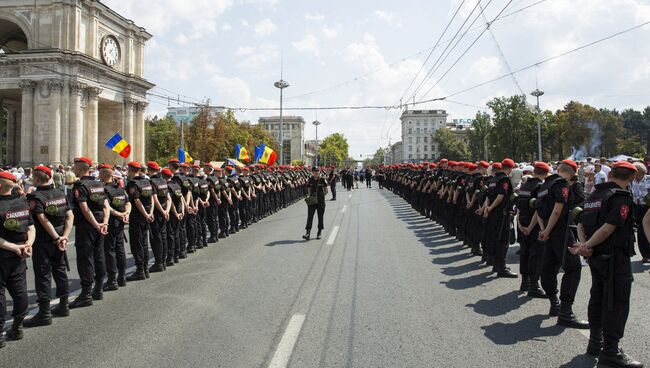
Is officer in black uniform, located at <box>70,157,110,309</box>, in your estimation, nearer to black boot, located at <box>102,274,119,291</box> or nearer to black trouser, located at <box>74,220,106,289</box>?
black trouser, located at <box>74,220,106,289</box>

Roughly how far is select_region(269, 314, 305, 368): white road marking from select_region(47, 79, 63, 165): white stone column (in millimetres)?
35984

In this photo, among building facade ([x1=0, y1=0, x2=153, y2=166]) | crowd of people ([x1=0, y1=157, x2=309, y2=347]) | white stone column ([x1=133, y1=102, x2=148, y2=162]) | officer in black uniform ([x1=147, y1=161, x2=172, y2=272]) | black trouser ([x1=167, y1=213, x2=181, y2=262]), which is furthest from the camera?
white stone column ([x1=133, y1=102, x2=148, y2=162])

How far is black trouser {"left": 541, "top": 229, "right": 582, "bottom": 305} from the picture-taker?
5562 mm

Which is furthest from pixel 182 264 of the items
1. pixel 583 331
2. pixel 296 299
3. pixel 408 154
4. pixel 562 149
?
pixel 408 154

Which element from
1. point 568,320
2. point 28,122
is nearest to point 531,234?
point 568,320

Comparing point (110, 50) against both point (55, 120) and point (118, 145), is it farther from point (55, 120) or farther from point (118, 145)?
point (118, 145)

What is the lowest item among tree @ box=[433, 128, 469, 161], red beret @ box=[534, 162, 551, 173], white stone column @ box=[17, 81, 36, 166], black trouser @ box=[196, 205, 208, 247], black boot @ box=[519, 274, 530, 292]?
black boot @ box=[519, 274, 530, 292]

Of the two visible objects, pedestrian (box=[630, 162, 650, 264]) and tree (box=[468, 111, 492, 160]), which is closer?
pedestrian (box=[630, 162, 650, 264])

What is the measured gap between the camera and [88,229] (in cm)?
666

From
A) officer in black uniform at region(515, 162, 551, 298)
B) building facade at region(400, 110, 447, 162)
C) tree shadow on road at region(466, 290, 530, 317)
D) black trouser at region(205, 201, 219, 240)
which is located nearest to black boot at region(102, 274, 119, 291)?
black trouser at region(205, 201, 219, 240)

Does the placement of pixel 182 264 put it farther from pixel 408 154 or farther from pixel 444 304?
pixel 408 154

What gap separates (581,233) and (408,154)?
16623 centimetres

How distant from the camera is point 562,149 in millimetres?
84438

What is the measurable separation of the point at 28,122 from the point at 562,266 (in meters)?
40.1
